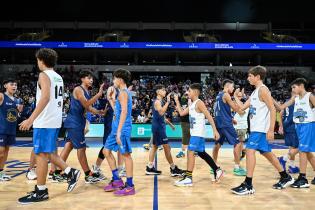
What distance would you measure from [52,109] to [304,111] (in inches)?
161

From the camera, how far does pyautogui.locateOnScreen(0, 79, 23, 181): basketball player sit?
5.98 metres

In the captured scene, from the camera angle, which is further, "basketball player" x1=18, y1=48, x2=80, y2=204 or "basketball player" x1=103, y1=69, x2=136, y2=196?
"basketball player" x1=103, y1=69, x2=136, y2=196

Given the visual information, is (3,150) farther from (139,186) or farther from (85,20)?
(85,20)

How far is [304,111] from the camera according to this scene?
5.69 metres

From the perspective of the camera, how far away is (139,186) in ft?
18.1

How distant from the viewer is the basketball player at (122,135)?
486 centimetres

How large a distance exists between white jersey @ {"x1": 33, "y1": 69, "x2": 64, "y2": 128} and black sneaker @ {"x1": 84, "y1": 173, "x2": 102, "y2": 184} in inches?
57.2

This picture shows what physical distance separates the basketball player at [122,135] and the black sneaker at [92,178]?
24.4 inches

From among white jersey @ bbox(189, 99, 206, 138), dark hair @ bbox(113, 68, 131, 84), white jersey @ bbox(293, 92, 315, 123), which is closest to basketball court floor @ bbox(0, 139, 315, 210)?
white jersey @ bbox(189, 99, 206, 138)

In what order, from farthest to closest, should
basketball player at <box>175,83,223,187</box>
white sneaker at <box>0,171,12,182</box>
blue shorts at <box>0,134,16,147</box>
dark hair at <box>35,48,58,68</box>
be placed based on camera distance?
blue shorts at <box>0,134,16,147</box>, white sneaker at <box>0,171,12,182</box>, basketball player at <box>175,83,223,187</box>, dark hair at <box>35,48,58,68</box>

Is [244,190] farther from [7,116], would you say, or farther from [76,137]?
[7,116]

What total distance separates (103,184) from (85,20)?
24937 mm

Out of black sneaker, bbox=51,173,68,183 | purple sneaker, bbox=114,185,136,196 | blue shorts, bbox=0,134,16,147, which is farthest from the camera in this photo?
blue shorts, bbox=0,134,16,147

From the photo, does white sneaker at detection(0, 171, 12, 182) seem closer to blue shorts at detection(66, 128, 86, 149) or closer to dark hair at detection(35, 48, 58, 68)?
blue shorts at detection(66, 128, 86, 149)
